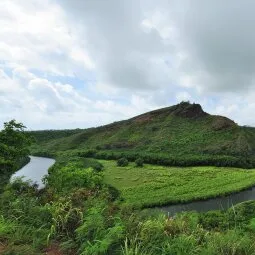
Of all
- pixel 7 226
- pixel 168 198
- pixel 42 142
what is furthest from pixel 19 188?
pixel 42 142

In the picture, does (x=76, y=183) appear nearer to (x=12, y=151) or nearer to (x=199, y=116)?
(x=12, y=151)

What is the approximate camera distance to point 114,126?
84.4 m

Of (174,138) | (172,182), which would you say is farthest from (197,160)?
(174,138)

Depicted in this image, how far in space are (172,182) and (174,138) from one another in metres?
26.9

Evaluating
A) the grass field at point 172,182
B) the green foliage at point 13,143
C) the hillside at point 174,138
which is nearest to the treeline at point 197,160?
the hillside at point 174,138

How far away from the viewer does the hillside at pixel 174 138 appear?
180ft

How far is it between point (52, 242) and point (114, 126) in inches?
3024

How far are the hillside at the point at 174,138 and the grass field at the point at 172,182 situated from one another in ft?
18.3

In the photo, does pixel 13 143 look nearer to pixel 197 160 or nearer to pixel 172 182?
pixel 172 182

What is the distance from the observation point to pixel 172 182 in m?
38.6

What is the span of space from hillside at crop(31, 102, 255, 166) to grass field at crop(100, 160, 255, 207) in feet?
18.3

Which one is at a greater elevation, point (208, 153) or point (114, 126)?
point (114, 126)

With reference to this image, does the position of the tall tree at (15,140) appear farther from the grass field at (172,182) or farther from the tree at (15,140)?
the grass field at (172,182)

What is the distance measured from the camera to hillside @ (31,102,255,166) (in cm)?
5484
